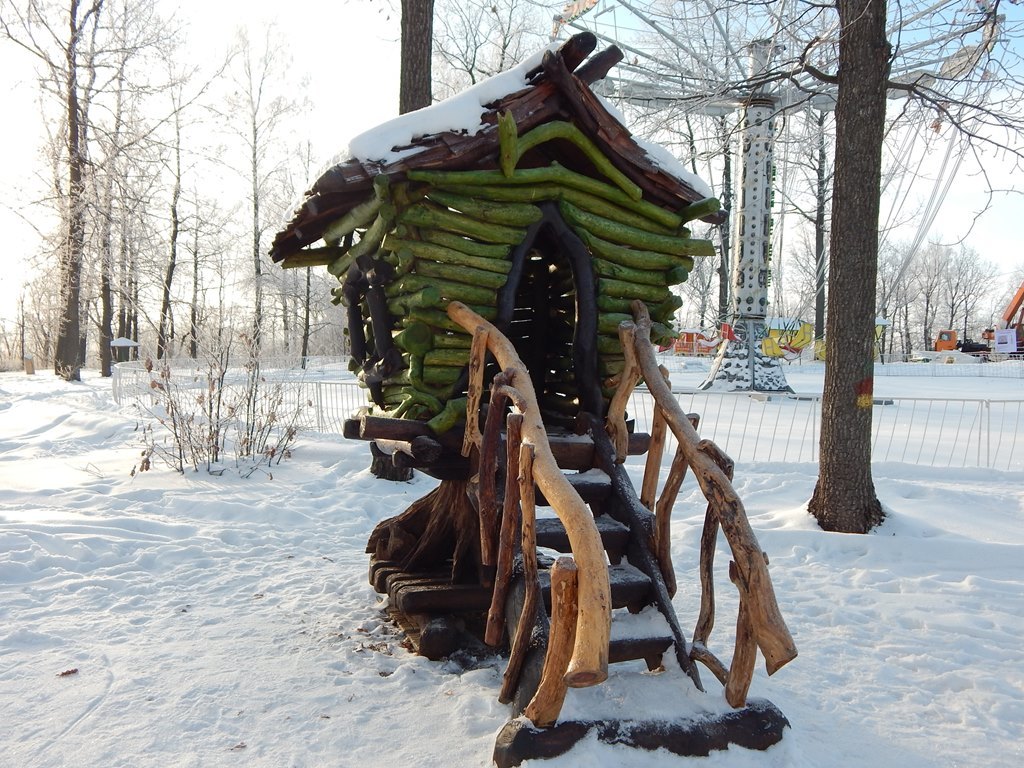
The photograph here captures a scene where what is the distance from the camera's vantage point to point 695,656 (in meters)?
3.07

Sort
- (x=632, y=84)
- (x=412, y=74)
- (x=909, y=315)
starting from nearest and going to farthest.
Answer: (x=412, y=74) → (x=632, y=84) → (x=909, y=315)

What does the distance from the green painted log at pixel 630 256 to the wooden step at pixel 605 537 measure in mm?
1643

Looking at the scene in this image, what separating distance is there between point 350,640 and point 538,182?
9.68 ft

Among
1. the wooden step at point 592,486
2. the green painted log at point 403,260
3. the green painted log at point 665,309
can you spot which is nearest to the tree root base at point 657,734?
the wooden step at point 592,486

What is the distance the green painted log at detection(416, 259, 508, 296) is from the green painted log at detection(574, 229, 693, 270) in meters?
0.63

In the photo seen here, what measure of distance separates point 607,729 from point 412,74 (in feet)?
24.9

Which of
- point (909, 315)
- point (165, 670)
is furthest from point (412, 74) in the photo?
point (909, 315)

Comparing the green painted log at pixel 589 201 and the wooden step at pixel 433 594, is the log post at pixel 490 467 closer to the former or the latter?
the wooden step at pixel 433 594

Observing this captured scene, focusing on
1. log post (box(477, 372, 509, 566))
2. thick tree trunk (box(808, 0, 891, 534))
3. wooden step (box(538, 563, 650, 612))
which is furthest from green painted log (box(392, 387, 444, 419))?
thick tree trunk (box(808, 0, 891, 534))

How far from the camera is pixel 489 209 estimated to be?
3.90 metres

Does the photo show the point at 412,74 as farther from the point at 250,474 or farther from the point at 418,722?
the point at 418,722

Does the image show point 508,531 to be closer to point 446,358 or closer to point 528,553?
point 528,553

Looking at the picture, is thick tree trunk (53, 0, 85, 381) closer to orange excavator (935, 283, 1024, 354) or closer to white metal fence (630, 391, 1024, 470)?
white metal fence (630, 391, 1024, 470)

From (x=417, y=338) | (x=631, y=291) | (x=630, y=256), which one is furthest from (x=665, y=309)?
(x=417, y=338)
